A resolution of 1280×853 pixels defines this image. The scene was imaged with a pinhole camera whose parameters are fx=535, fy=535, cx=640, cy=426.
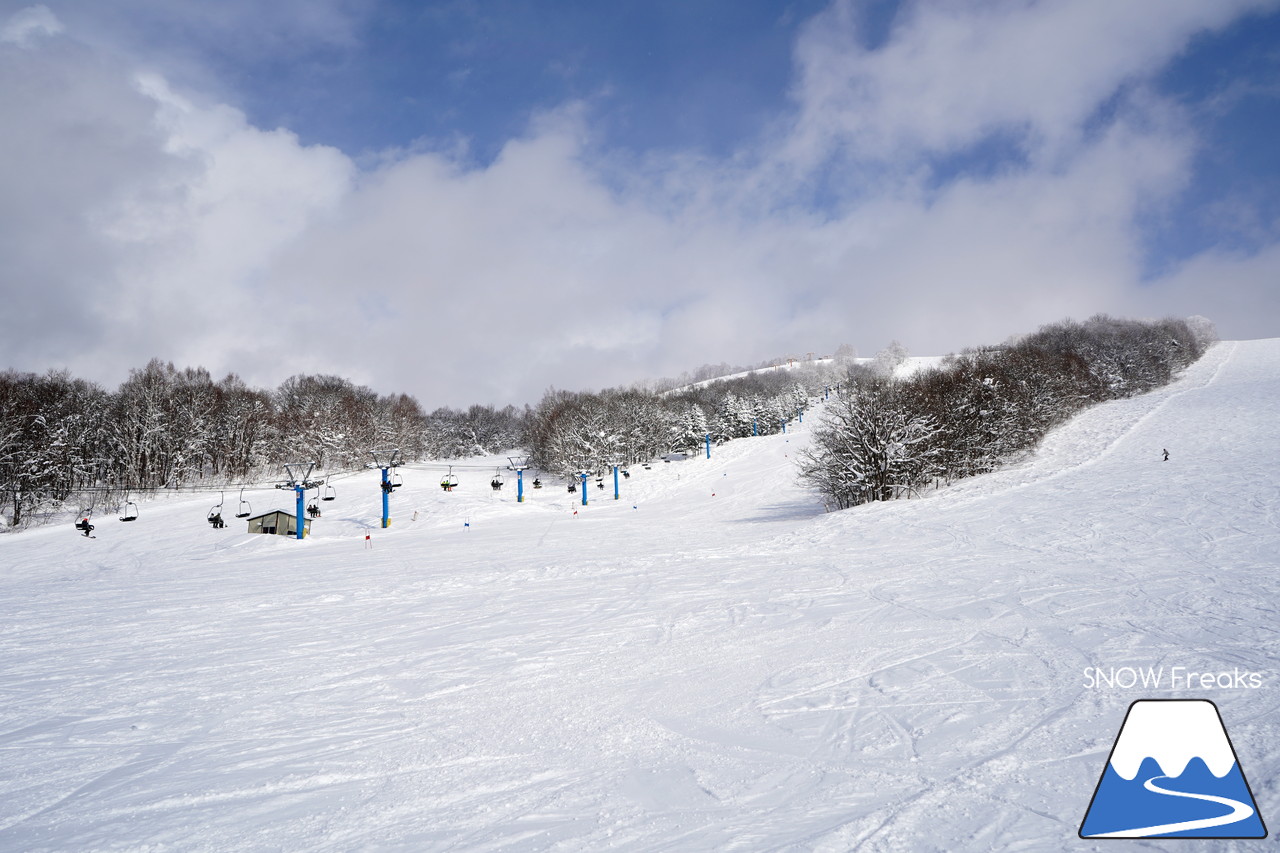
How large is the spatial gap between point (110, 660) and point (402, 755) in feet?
21.3

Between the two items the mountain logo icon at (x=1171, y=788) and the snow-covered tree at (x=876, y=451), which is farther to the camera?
the snow-covered tree at (x=876, y=451)

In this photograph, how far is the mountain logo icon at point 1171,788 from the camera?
345 cm

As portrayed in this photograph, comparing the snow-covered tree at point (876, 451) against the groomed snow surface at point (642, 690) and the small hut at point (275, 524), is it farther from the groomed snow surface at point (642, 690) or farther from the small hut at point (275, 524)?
the small hut at point (275, 524)

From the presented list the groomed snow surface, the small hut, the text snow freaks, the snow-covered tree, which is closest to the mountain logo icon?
the groomed snow surface

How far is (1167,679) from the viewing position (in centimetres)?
585

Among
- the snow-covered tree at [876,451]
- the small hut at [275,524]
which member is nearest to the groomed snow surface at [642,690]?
the snow-covered tree at [876,451]

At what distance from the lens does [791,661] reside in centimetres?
709

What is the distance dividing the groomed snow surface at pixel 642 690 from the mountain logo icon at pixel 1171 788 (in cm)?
16

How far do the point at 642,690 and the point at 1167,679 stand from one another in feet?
19.0

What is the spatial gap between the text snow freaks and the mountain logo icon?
5.99 ft

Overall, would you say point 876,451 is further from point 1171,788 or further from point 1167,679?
point 1171,788

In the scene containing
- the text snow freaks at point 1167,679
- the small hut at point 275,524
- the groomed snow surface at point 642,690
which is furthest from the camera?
the small hut at point 275,524

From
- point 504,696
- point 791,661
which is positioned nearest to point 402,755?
point 504,696

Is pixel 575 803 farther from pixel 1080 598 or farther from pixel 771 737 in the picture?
pixel 1080 598
